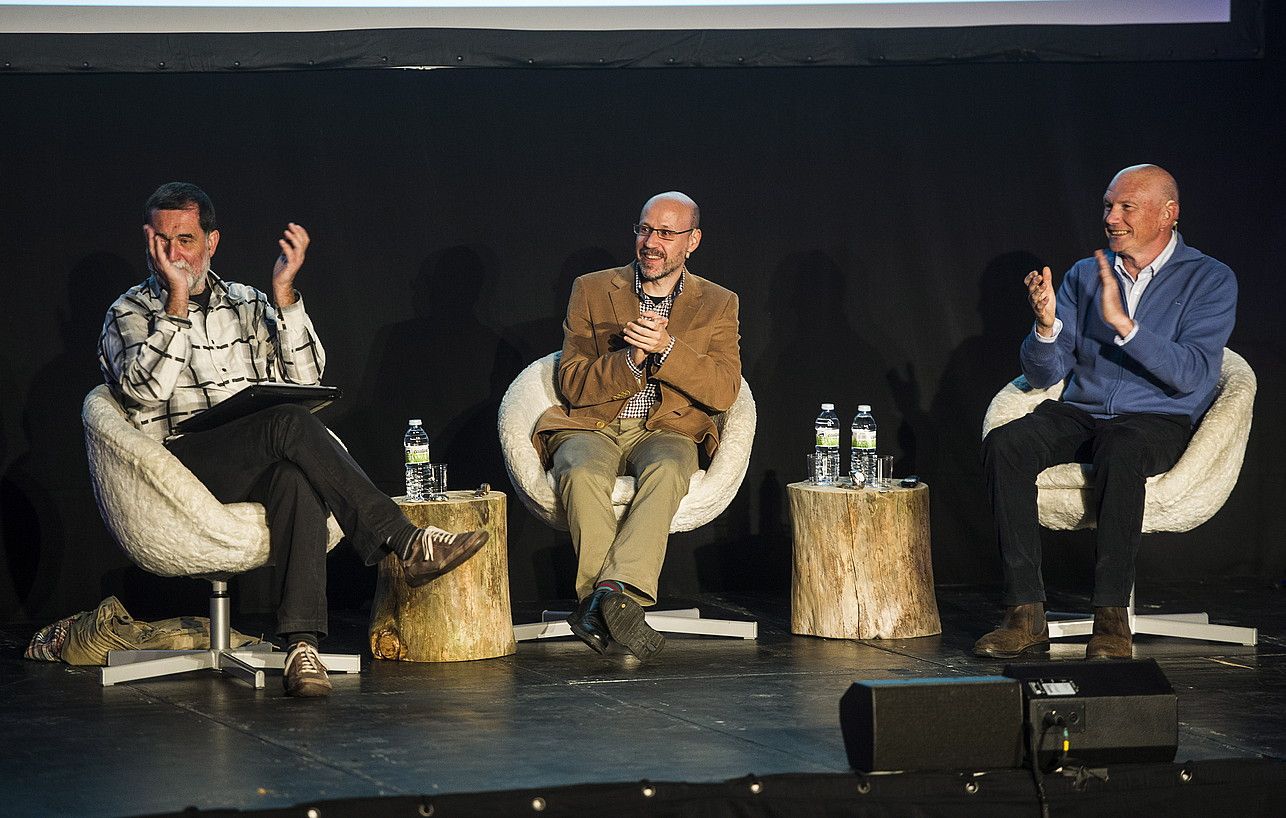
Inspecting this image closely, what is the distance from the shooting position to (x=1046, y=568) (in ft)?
19.0

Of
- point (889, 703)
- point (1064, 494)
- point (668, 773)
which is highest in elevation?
point (1064, 494)

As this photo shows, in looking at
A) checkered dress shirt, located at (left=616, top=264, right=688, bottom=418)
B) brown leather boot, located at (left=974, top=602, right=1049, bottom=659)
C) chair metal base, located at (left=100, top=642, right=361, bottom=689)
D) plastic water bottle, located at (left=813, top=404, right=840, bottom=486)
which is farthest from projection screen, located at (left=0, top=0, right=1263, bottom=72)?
brown leather boot, located at (left=974, top=602, right=1049, bottom=659)

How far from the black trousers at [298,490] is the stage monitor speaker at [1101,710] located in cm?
187

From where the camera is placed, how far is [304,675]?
384 cm

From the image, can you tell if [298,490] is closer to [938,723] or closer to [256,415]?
[256,415]

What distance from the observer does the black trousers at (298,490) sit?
4.04 m

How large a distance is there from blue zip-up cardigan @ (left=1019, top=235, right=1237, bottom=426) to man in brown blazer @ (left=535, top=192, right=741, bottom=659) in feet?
3.16

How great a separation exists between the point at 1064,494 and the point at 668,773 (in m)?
1.95

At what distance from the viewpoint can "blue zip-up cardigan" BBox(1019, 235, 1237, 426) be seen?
4.55 metres

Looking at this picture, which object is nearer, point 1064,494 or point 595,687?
point 595,687

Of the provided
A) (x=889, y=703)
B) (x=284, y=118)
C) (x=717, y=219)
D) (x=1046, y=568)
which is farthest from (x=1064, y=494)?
(x=284, y=118)

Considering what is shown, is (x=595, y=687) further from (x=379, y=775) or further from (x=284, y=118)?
(x=284, y=118)

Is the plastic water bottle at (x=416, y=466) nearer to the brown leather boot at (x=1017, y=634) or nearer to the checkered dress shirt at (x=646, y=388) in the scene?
the checkered dress shirt at (x=646, y=388)

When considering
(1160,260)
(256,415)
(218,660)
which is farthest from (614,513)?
(1160,260)
